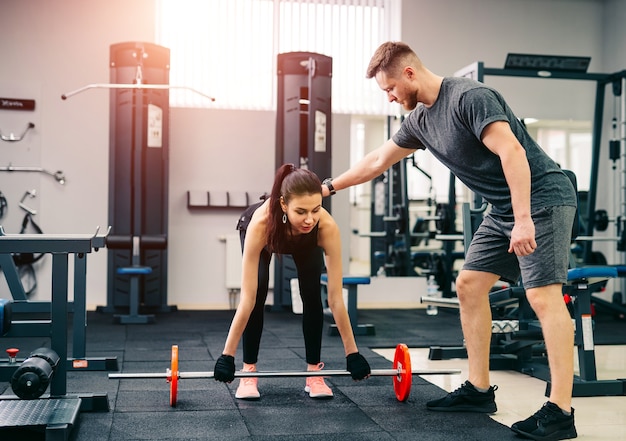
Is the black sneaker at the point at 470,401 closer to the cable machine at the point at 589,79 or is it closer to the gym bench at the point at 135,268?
the cable machine at the point at 589,79

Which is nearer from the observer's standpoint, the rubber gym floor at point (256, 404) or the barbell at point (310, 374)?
the rubber gym floor at point (256, 404)

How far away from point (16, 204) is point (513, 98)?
4482mm

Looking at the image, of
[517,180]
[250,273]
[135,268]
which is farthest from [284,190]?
[135,268]

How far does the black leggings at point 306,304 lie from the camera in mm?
2676

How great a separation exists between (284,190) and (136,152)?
10.8ft

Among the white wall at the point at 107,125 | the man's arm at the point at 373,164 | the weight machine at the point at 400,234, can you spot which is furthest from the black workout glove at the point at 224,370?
the weight machine at the point at 400,234

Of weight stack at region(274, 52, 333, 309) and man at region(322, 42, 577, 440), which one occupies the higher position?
weight stack at region(274, 52, 333, 309)

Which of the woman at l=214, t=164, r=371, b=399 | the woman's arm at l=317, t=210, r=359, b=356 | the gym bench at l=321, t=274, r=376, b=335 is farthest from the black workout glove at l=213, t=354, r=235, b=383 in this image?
the gym bench at l=321, t=274, r=376, b=335

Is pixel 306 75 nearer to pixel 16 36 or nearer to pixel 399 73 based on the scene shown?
pixel 16 36

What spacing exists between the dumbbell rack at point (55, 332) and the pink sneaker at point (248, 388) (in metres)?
0.53

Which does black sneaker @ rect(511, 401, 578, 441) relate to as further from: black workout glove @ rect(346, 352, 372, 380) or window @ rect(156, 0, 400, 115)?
window @ rect(156, 0, 400, 115)

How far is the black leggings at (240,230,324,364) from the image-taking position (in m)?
2.68

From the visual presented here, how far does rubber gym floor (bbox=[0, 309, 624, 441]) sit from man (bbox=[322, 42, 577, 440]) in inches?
7.8

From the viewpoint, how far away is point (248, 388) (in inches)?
107
